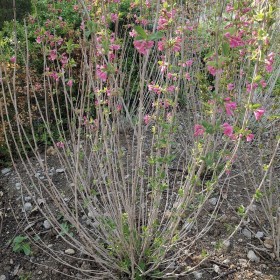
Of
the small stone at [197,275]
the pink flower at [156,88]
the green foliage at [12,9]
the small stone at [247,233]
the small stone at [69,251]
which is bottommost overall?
the small stone at [69,251]

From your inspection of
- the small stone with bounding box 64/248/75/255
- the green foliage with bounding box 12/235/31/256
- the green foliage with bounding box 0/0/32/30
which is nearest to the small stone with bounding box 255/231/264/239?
the small stone with bounding box 64/248/75/255

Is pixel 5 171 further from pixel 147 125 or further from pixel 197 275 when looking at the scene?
pixel 197 275

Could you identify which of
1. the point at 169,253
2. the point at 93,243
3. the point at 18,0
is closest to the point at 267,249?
the point at 169,253

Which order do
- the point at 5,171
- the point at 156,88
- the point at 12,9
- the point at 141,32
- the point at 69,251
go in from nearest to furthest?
the point at 141,32 < the point at 156,88 < the point at 69,251 < the point at 5,171 < the point at 12,9

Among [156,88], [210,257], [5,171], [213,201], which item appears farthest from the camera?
[5,171]

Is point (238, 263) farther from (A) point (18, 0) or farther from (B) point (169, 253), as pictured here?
(A) point (18, 0)

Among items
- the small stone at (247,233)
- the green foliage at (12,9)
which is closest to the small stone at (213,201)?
the small stone at (247,233)

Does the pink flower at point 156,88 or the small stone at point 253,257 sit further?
the small stone at point 253,257

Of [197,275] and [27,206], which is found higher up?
[197,275]

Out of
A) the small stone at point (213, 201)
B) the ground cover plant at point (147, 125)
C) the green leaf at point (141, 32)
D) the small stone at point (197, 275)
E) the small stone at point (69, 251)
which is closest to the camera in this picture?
the green leaf at point (141, 32)

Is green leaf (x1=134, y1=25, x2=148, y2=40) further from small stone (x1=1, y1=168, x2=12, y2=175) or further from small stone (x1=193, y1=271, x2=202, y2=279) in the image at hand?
small stone (x1=1, y1=168, x2=12, y2=175)

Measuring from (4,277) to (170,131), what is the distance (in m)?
1.47

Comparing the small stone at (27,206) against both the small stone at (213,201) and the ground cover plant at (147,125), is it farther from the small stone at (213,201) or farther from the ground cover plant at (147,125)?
the small stone at (213,201)

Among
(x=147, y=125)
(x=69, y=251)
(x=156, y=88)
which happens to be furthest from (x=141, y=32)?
(x=69, y=251)
